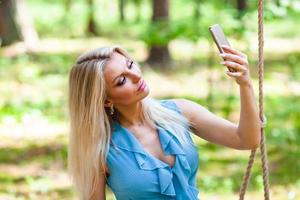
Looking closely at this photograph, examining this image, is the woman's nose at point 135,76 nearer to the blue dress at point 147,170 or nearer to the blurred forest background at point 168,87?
the blue dress at point 147,170

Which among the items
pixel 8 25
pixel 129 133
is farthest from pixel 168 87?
pixel 129 133

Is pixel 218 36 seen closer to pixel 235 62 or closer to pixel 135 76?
pixel 235 62

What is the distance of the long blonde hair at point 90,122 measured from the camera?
2.14m

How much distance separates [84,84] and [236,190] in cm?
317

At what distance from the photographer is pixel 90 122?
2.17 meters

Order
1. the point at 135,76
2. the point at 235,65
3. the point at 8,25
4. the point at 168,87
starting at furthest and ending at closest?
1. the point at 8,25
2. the point at 168,87
3. the point at 135,76
4. the point at 235,65

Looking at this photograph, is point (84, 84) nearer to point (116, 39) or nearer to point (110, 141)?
point (110, 141)

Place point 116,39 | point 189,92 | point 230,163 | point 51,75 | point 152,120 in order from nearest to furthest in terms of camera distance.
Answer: point 152,120 → point 230,163 → point 189,92 → point 51,75 → point 116,39

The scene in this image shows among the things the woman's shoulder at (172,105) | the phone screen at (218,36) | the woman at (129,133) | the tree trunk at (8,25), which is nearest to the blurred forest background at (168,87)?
the tree trunk at (8,25)

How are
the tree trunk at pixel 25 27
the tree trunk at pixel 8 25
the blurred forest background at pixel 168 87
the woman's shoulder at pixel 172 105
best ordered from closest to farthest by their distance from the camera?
the woman's shoulder at pixel 172 105 → the blurred forest background at pixel 168 87 → the tree trunk at pixel 8 25 → the tree trunk at pixel 25 27

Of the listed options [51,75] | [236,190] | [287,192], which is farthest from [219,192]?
[51,75]

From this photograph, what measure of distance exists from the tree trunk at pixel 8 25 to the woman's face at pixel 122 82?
9.50m

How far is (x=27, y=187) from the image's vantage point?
5.11m

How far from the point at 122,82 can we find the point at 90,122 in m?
0.18
